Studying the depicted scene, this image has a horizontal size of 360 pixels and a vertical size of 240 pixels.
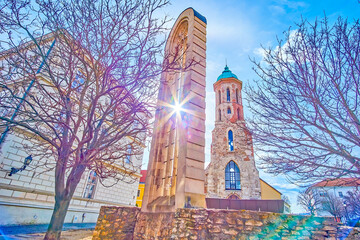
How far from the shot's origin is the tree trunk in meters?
4.61

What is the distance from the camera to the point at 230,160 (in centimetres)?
2391

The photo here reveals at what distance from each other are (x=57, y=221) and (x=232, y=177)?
837 inches

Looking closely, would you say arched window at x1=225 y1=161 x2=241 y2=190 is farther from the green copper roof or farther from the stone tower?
the green copper roof

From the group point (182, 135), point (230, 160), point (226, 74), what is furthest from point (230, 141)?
point (182, 135)

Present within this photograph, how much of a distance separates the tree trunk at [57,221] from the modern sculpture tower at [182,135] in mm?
2216

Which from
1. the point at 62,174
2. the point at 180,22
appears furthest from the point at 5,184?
the point at 180,22

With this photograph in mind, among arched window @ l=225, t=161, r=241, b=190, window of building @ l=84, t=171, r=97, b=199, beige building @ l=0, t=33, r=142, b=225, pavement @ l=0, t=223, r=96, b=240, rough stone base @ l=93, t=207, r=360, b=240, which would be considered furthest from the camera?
arched window @ l=225, t=161, r=241, b=190

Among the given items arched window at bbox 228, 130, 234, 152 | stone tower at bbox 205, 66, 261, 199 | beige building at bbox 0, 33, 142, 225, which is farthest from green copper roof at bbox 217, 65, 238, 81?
beige building at bbox 0, 33, 142, 225

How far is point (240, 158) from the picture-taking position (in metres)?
23.3

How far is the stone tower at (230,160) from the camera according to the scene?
21.7 m

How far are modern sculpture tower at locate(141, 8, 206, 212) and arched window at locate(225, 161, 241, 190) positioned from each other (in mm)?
19022

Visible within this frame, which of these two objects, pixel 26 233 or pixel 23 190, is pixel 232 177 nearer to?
pixel 26 233

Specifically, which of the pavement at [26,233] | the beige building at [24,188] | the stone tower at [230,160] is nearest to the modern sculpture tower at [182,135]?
the beige building at [24,188]

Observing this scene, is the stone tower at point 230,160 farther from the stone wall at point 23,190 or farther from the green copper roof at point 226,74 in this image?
the stone wall at point 23,190
